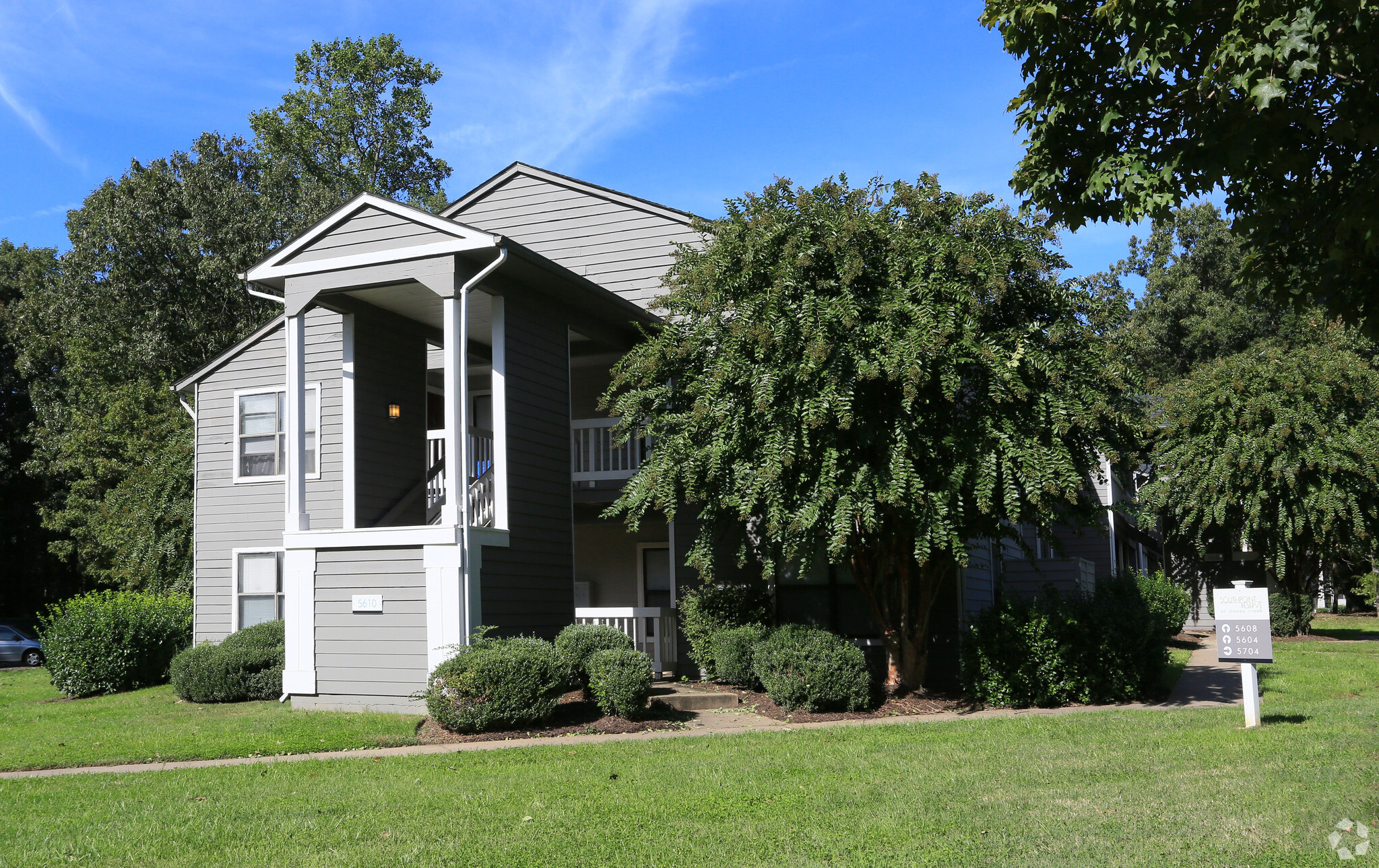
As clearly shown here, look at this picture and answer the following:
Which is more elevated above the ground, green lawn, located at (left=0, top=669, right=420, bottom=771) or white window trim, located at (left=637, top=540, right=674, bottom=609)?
white window trim, located at (left=637, top=540, right=674, bottom=609)

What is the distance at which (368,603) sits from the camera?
38.8ft

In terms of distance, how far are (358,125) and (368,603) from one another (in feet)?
87.4

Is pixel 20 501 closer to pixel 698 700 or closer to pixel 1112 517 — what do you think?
pixel 698 700

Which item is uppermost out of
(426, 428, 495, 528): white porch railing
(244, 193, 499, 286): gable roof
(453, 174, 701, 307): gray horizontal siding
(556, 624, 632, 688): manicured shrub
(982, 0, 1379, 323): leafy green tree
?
(453, 174, 701, 307): gray horizontal siding

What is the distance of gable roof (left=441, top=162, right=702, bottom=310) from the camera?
1664cm

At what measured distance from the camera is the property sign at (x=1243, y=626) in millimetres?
9641

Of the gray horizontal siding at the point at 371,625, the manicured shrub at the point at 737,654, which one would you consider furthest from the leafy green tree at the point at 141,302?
the manicured shrub at the point at 737,654

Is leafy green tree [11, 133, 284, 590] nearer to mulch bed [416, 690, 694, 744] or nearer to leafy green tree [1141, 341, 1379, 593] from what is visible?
mulch bed [416, 690, 694, 744]

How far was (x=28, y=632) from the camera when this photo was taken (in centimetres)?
2797

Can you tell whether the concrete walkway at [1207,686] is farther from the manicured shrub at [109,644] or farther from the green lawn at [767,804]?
the manicured shrub at [109,644]

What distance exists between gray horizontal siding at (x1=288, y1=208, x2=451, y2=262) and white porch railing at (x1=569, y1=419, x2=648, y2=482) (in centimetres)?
360

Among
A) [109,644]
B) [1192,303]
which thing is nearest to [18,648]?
[109,644]

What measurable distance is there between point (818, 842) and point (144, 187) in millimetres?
30153

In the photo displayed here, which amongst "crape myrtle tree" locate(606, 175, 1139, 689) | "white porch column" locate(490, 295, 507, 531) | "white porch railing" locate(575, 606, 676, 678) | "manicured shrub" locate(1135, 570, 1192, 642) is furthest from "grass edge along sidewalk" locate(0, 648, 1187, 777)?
"manicured shrub" locate(1135, 570, 1192, 642)
